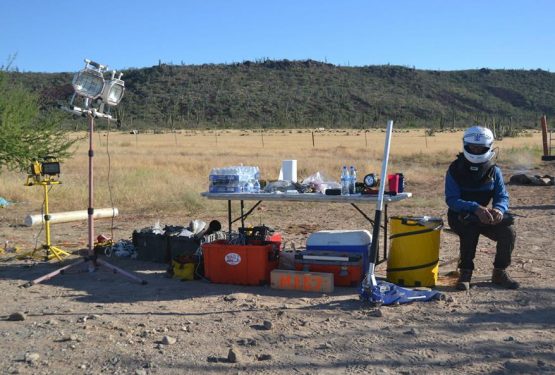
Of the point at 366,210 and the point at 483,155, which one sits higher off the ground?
the point at 483,155

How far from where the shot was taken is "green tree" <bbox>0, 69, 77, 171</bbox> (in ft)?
48.7

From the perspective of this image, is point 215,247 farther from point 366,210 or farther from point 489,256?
point 366,210

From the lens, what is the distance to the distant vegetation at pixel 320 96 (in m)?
73.1

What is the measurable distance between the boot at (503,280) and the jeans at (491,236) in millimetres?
55

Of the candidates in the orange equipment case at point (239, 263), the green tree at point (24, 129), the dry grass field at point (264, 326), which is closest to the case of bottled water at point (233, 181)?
the orange equipment case at point (239, 263)

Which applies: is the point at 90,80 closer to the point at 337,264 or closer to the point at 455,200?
the point at 337,264

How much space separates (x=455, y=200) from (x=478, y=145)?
60cm

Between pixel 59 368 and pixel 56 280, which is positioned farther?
pixel 56 280

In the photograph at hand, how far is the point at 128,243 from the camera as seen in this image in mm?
8953

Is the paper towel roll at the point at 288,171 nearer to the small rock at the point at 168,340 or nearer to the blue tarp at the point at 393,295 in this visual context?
the blue tarp at the point at 393,295

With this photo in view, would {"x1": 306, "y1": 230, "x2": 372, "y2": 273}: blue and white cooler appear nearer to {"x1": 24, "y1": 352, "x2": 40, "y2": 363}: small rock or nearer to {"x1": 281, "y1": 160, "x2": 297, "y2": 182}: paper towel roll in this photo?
{"x1": 281, "y1": 160, "x2": 297, "y2": 182}: paper towel roll

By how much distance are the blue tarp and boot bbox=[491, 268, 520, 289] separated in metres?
0.88

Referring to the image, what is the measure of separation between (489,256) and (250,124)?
6421 centimetres

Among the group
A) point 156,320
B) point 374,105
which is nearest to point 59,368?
point 156,320
